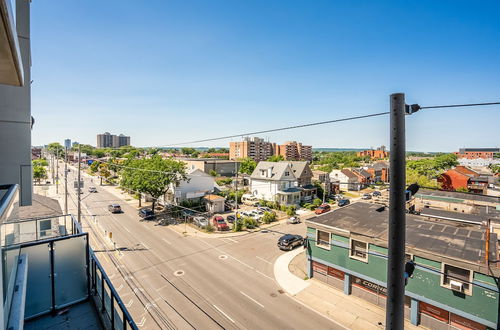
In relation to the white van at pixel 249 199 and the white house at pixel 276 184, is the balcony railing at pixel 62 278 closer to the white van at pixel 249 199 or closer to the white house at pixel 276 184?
the white house at pixel 276 184

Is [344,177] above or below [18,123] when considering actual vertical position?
below

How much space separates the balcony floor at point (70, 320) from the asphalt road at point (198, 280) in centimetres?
703

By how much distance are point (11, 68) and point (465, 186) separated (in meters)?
59.2

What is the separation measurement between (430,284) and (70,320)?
14.9 meters

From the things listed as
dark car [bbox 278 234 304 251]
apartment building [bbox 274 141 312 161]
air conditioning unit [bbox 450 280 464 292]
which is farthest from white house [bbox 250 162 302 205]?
apartment building [bbox 274 141 312 161]

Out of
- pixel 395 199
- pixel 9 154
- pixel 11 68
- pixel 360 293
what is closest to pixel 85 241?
pixel 9 154

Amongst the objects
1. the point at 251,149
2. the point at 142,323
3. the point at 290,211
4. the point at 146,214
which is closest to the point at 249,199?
the point at 290,211

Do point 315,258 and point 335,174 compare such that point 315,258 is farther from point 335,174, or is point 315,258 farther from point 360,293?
point 335,174

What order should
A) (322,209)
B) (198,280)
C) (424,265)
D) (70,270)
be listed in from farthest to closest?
(322,209) < (198,280) < (424,265) < (70,270)

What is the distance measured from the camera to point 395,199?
399 cm

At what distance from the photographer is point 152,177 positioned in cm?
2856

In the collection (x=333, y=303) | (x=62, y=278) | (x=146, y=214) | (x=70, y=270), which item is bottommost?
(x=333, y=303)

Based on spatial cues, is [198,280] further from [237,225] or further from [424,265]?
[424,265]

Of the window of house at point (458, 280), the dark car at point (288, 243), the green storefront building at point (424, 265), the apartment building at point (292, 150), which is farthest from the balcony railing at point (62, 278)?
the apartment building at point (292, 150)
